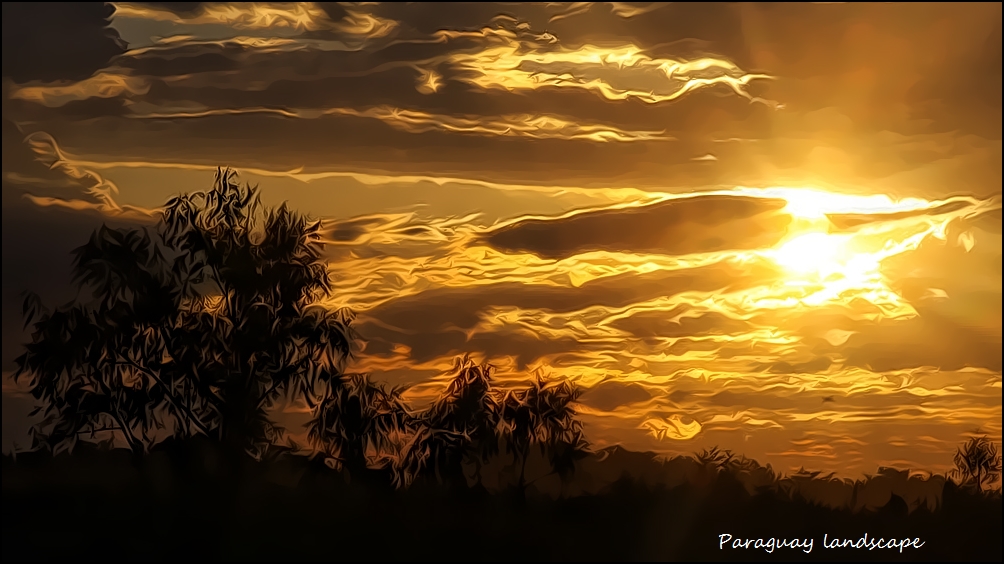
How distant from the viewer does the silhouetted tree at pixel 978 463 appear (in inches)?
429

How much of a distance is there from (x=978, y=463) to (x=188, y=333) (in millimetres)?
7422

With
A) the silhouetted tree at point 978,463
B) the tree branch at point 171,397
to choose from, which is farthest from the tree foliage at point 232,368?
the silhouetted tree at point 978,463

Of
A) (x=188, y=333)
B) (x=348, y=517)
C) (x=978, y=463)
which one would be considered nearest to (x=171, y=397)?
(x=188, y=333)

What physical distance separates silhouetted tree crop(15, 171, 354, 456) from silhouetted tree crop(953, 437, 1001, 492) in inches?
227

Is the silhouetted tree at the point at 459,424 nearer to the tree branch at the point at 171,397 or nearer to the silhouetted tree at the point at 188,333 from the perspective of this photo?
the silhouetted tree at the point at 188,333

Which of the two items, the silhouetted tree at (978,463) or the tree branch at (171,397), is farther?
the silhouetted tree at (978,463)

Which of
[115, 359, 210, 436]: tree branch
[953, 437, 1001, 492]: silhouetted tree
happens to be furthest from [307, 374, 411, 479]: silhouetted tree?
[953, 437, 1001, 492]: silhouetted tree

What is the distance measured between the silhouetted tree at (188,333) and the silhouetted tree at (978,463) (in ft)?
18.9

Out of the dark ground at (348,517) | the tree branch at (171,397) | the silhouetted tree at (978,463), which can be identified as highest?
the tree branch at (171,397)

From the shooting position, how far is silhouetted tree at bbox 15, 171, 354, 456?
34.7 ft

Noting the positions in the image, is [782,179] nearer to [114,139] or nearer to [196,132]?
[196,132]

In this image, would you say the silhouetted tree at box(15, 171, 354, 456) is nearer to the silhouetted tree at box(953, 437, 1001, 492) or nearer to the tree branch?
the tree branch

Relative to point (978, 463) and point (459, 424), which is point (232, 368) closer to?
point (459, 424)

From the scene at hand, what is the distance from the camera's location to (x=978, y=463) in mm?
10984
